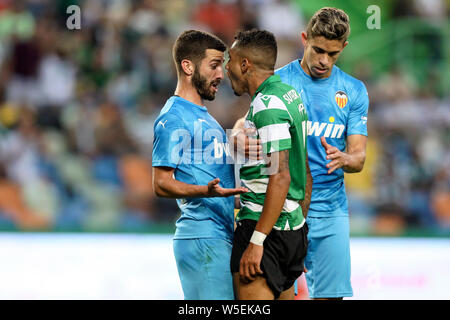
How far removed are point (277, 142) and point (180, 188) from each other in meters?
0.66

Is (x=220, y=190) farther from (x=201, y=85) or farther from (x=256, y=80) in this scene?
(x=201, y=85)

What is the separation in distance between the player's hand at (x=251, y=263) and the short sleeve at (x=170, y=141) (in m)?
0.72

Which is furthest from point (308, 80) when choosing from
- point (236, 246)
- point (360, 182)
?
point (360, 182)

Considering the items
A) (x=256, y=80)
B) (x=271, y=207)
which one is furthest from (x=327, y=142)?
(x=271, y=207)

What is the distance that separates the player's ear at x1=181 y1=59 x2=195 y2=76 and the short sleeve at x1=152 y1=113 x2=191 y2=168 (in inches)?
13.6

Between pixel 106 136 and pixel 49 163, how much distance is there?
96 cm

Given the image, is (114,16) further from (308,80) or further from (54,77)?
(308,80)

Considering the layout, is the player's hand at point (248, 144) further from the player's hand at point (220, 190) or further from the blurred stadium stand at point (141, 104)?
the blurred stadium stand at point (141, 104)

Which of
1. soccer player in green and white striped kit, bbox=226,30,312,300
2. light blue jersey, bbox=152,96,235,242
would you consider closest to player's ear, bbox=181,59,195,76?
light blue jersey, bbox=152,96,235,242

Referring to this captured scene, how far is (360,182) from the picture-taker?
10266 mm

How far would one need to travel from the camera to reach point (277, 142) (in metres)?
3.77

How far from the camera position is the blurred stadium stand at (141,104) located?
1005 cm

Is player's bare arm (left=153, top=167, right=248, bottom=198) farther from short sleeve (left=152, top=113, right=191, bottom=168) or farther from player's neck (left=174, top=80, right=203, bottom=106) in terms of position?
player's neck (left=174, top=80, right=203, bottom=106)

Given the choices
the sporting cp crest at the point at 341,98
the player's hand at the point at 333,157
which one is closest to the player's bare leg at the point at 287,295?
the player's hand at the point at 333,157
